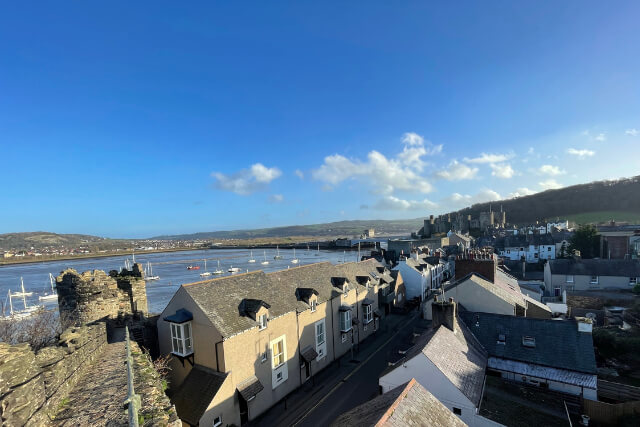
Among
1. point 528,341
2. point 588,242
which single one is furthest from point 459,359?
point 588,242

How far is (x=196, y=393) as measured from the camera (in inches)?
530

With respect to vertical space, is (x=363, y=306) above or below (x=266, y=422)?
above

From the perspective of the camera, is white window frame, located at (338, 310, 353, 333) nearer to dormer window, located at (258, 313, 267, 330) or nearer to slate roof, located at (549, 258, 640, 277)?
dormer window, located at (258, 313, 267, 330)

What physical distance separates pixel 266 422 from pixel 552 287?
39387mm

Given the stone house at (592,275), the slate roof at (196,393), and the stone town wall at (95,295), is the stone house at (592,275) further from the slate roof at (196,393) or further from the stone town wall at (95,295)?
the stone town wall at (95,295)

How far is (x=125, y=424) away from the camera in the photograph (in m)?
6.77

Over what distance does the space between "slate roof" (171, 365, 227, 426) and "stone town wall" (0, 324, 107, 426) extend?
16.3 feet

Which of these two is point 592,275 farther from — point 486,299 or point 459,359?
point 459,359

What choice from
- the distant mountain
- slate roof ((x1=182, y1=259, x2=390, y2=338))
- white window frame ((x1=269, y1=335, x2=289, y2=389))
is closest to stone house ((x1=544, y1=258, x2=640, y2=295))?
slate roof ((x1=182, y1=259, x2=390, y2=338))

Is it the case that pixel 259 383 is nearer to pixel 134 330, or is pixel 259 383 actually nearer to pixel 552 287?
pixel 134 330

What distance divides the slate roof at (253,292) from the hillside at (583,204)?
133 meters

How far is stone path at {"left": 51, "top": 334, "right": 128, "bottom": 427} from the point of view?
7.07 meters

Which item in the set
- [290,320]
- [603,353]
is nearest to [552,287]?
[603,353]

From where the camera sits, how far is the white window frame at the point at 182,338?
14.5 m
